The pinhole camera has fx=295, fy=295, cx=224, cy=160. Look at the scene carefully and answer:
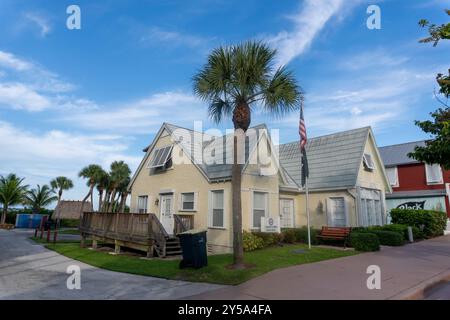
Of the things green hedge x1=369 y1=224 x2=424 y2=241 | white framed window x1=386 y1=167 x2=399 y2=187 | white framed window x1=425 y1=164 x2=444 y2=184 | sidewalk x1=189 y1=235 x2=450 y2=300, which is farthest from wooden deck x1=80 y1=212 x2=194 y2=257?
white framed window x1=425 y1=164 x2=444 y2=184

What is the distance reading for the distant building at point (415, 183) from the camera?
2380cm

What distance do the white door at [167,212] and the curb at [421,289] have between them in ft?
40.3

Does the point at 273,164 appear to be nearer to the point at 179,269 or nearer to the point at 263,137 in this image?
the point at 263,137

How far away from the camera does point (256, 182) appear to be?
1512 cm

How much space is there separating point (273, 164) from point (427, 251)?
8039 mm

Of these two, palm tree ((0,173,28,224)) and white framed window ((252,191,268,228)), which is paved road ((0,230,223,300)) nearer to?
white framed window ((252,191,268,228))

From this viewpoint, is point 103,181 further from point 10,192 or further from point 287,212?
point 287,212

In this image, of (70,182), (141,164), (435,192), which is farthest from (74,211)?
(435,192)

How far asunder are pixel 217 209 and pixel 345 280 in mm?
7831

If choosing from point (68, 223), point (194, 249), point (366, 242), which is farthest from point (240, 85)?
point (68, 223)

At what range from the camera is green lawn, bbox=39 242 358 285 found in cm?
842

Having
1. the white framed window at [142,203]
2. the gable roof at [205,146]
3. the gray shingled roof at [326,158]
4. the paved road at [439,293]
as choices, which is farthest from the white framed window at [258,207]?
the white framed window at [142,203]
